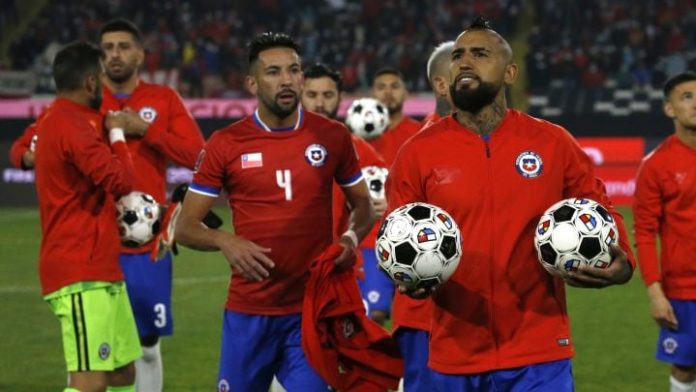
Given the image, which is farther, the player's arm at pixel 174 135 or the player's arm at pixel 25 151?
the player's arm at pixel 25 151

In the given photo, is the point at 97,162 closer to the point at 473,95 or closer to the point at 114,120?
the point at 114,120

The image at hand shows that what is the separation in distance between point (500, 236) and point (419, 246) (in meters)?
0.35

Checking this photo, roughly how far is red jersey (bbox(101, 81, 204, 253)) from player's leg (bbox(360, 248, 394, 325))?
2.29 meters

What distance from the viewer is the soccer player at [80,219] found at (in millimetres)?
6621

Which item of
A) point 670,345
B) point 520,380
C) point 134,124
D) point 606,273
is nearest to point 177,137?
point 134,124

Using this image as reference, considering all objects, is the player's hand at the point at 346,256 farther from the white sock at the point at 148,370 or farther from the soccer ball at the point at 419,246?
the white sock at the point at 148,370

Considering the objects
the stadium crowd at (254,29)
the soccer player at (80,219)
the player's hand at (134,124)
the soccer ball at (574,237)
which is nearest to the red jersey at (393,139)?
the player's hand at (134,124)

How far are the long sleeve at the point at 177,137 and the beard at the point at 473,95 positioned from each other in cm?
308

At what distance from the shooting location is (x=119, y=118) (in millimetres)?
7297

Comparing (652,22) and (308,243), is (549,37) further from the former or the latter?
(308,243)

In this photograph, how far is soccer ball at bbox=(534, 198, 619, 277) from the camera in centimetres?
470

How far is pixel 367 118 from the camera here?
1039 cm

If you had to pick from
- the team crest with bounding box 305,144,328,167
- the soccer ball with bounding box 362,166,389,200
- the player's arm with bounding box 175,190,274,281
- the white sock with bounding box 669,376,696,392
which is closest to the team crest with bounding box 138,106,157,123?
the soccer ball with bounding box 362,166,389,200

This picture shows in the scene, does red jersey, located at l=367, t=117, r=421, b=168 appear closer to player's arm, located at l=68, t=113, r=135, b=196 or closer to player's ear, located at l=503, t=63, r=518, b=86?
player's arm, located at l=68, t=113, r=135, b=196
